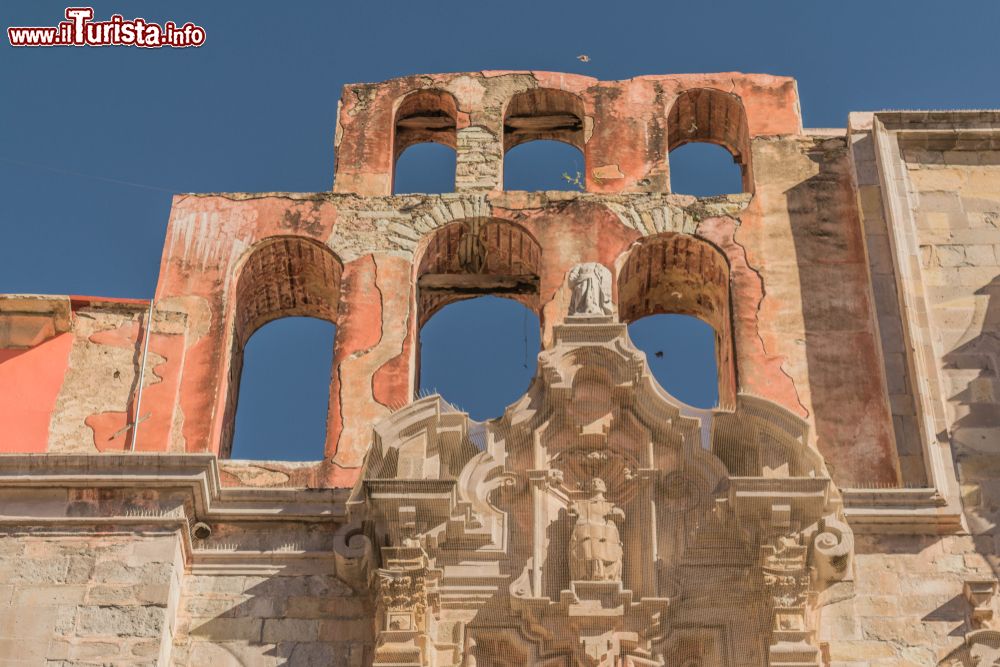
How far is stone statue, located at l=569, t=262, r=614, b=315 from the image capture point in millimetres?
15680

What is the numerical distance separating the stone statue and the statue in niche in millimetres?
1598

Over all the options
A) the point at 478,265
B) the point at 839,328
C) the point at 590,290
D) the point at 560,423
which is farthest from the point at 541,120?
the point at 560,423

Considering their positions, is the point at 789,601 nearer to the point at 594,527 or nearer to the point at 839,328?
the point at 594,527

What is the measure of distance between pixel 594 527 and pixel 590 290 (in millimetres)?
2135

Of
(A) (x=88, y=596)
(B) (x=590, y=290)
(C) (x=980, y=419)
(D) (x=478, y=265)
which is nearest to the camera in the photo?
(A) (x=88, y=596)

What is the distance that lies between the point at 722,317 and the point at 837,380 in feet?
5.56

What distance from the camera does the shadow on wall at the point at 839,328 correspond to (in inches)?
624

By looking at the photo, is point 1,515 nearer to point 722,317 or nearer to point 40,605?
point 40,605

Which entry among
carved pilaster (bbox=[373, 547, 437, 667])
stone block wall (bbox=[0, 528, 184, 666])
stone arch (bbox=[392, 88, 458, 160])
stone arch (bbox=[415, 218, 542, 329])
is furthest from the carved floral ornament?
stone arch (bbox=[392, 88, 458, 160])

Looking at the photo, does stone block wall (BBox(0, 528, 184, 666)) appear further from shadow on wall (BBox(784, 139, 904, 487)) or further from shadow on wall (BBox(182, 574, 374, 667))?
shadow on wall (BBox(784, 139, 904, 487))

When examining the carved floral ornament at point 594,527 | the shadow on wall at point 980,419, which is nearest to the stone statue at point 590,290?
the carved floral ornament at point 594,527

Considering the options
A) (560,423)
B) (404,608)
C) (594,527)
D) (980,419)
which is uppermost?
(980,419)

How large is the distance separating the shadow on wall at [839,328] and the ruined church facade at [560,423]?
0.03 meters

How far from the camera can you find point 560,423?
15.3m
